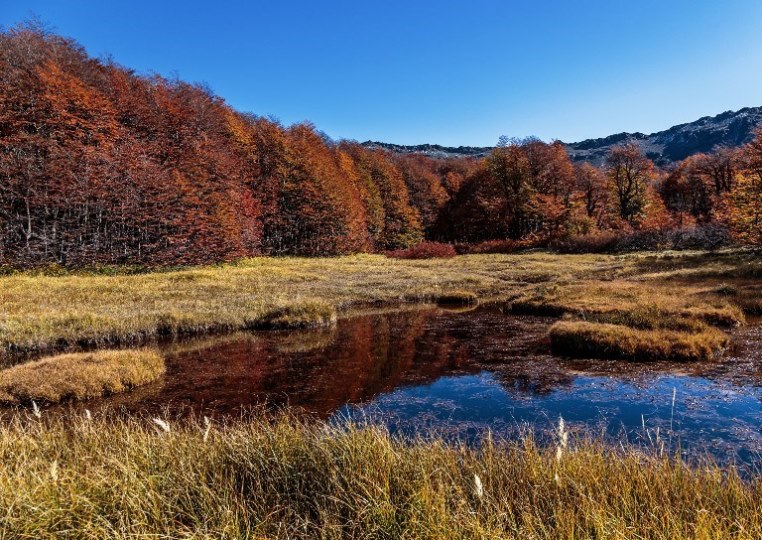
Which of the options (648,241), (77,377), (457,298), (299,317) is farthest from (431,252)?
(77,377)

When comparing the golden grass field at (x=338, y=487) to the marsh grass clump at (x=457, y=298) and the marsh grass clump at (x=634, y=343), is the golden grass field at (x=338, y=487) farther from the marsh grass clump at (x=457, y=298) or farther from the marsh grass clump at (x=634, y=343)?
the marsh grass clump at (x=457, y=298)

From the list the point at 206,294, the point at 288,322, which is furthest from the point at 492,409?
the point at 206,294

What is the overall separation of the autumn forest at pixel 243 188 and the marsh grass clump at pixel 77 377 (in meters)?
25.6

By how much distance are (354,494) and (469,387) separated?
854 cm

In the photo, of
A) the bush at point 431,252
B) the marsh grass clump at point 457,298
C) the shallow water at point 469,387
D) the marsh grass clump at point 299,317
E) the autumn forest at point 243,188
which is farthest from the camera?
the bush at point 431,252

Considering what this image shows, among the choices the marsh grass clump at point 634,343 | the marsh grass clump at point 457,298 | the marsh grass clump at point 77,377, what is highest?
the marsh grass clump at point 77,377

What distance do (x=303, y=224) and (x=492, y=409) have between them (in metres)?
51.9

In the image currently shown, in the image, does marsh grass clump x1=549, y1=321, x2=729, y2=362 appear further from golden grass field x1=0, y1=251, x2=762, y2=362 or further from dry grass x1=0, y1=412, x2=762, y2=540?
dry grass x1=0, y1=412, x2=762, y2=540

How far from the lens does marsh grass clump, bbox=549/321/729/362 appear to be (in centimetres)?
1431

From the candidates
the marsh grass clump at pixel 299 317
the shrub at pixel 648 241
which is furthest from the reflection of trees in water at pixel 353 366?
the shrub at pixel 648 241

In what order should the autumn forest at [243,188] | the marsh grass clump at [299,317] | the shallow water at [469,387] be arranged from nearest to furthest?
the shallow water at [469,387]
the marsh grass clump at [299,317]
the autumn forest at [243,188]

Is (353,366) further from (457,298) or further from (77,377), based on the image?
(457,298)

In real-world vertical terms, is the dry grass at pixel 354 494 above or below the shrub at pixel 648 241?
above

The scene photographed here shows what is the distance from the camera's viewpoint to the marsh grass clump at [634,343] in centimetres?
1431
